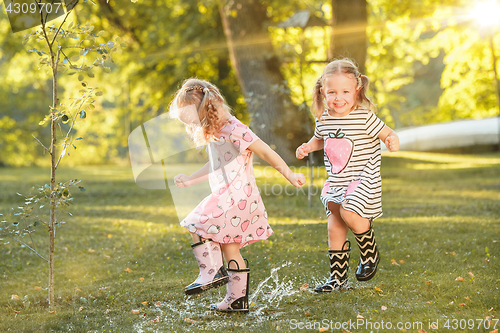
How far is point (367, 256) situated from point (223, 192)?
1.24 metres

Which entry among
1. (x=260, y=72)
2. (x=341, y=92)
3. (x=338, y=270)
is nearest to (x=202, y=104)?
(x=341, y=92)

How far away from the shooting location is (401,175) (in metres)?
13.8

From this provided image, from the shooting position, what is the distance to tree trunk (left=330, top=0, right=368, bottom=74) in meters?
11.7

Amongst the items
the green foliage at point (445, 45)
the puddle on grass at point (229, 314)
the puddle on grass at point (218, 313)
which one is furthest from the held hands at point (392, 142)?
the green foliage at point (445, 45)

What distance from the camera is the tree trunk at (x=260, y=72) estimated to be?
12711 mm

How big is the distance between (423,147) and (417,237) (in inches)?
896

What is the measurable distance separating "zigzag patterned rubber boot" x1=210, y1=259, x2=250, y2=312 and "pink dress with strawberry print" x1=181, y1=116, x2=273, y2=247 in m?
0.20

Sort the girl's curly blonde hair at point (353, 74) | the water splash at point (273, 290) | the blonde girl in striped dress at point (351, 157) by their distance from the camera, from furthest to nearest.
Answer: the water splash at point (273, 290) < the girl's curly blonde hair at point (353, 74) < the blonde girl in striped dress at point (351, 157)

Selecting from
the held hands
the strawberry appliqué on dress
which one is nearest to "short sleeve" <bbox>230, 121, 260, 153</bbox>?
the strawberry appliqué on dress

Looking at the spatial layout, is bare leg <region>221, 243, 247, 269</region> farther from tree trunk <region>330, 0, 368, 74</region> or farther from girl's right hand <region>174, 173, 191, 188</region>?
tree trunk <region>330, 0, 368, 74</region>

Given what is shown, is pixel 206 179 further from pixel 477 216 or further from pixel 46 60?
pixel 477 216

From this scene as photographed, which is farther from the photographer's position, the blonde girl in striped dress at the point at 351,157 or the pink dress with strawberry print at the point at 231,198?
the blonde girl in striped dress at the point at 351,157

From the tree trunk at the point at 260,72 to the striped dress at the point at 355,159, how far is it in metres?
8.67

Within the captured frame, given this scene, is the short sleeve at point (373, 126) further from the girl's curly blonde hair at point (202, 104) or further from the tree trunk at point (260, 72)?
the tree trunk at point (260, 72)
